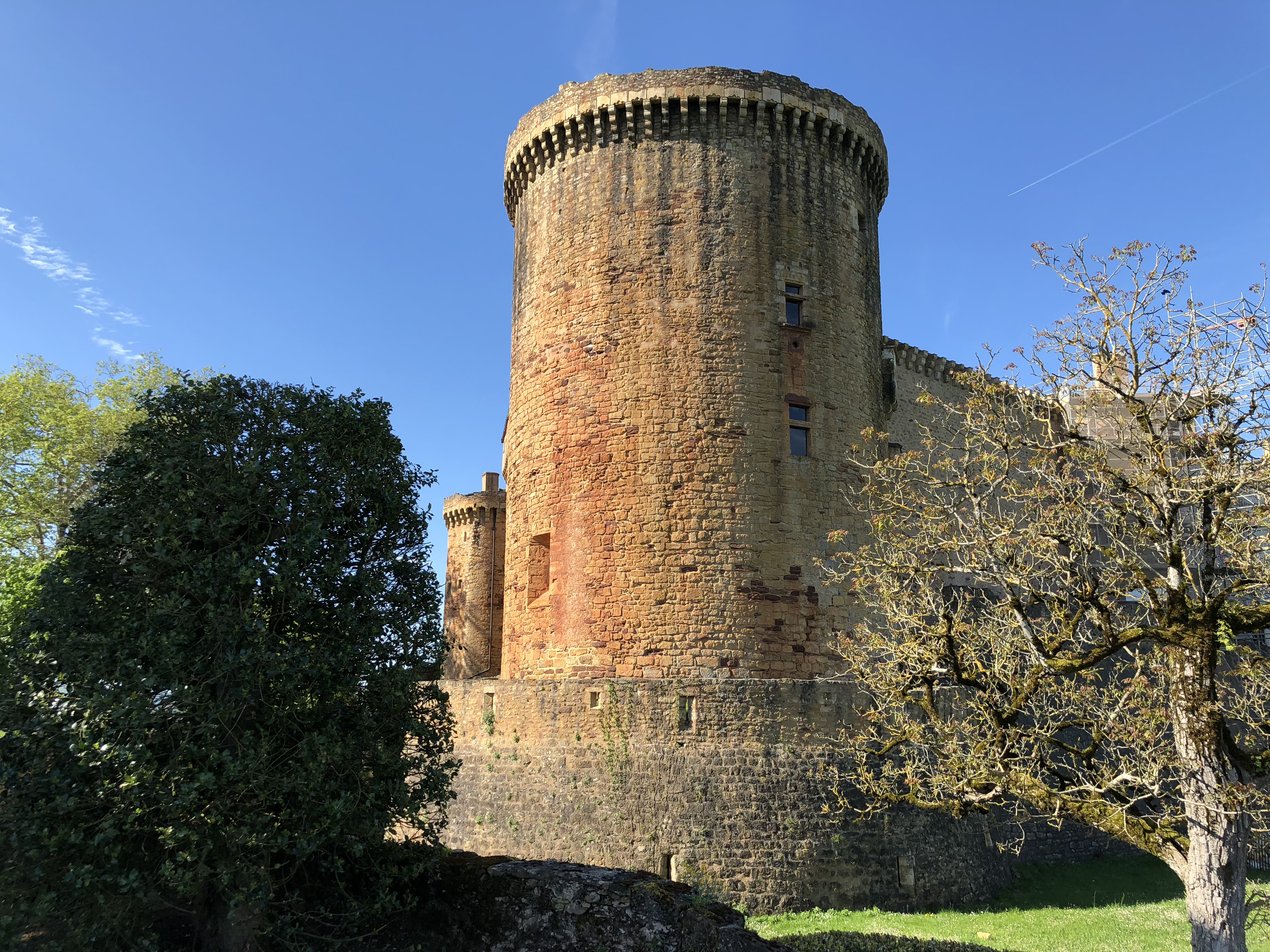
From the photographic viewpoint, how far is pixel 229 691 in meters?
8.38

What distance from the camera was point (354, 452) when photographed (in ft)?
32.0

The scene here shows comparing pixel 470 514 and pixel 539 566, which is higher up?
pixel 470 514

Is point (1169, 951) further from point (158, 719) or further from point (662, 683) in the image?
point (158, 719)

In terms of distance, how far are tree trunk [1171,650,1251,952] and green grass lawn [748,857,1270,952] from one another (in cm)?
346

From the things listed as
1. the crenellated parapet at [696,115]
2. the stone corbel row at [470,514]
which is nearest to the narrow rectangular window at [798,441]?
the crenellated parapet at [696,115]

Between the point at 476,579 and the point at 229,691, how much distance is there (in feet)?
71.1

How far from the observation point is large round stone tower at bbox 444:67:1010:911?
44.7ft

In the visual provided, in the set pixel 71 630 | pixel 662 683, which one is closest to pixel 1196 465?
pixel 662 683

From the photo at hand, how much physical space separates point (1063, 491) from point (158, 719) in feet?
28.0

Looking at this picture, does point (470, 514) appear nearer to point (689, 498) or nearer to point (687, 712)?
point (689, 498)

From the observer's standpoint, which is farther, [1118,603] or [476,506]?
[476,506]

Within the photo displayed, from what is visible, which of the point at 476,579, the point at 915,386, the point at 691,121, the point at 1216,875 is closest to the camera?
the point at 1216,875

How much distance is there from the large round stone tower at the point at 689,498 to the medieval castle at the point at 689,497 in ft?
0.13

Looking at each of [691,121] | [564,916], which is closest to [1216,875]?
[564,916]
